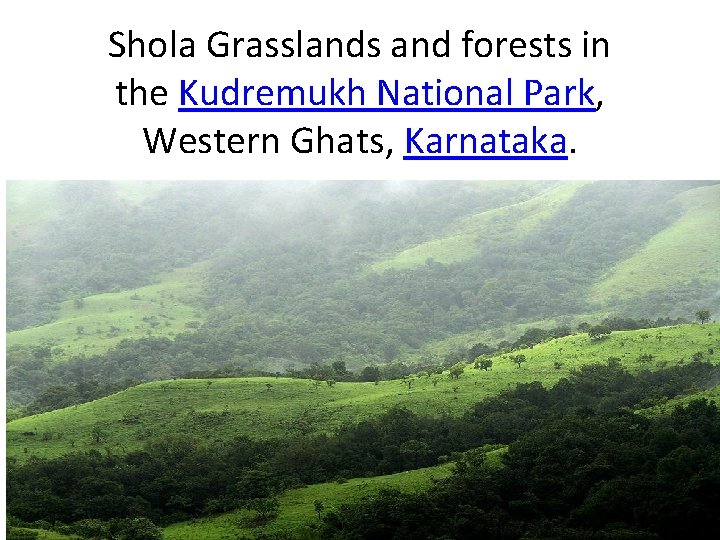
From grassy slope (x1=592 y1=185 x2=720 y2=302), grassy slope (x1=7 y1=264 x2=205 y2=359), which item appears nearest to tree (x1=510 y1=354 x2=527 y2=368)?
grassy slope (x1=592 y1=185 x2=720 y2=302)

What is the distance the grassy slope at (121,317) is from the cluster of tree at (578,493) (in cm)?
6386

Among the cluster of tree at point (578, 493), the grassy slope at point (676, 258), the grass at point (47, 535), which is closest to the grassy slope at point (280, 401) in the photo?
the cluster of tree at point (578, 493)

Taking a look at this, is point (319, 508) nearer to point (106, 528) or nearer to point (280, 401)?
point (106, 528)

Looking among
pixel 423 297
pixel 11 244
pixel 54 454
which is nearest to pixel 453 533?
pixel 54 454

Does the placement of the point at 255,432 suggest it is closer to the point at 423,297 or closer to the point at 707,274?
the point at 707,274

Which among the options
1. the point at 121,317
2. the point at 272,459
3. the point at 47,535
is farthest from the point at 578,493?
the point at 121,317

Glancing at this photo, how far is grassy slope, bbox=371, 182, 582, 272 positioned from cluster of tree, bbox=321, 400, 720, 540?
8198 cm

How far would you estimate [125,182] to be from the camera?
150500 mm

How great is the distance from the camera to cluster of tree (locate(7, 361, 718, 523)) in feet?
94.5

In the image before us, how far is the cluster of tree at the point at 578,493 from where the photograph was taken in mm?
24062

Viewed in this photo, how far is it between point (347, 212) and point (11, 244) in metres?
44.8

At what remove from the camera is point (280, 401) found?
1654 inches

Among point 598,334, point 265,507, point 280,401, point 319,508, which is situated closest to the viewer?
point 319,508

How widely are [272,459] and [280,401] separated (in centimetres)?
951
